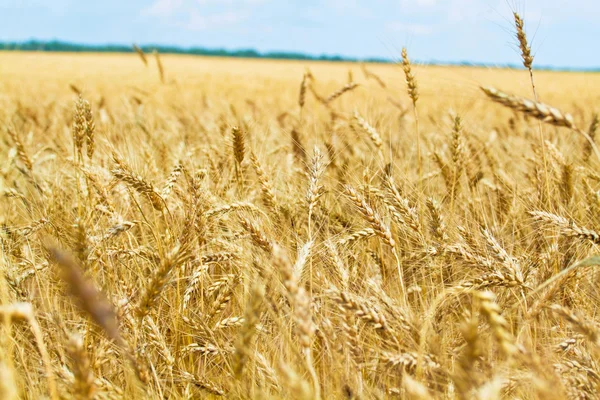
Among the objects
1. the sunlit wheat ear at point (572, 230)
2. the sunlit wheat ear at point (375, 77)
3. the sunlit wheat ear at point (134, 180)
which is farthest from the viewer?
the sunlit wheat ear at point (375, 77)

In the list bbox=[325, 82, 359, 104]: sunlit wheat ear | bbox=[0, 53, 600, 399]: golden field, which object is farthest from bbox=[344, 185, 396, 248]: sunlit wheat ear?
bbox=[325, 82, 359, 104]: sunlit wheat ear

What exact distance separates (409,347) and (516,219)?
116 centimetres

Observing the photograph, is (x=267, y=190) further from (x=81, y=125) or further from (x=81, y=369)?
(x=81, y=369)

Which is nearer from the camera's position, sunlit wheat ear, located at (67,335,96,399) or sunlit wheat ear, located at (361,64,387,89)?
sunlit wheat ear, located at (67,335,96,399)

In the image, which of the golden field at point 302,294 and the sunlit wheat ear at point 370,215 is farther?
the sunlit wheat ear at point 370,215

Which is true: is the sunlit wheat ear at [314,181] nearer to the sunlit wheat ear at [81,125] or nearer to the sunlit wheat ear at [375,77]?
the sunlit wheat ear at [81,125]

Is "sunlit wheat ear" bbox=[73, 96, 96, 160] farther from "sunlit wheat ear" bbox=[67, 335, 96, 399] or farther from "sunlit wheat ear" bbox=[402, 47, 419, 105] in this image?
"sunlit wheat ear" bbox=[402, 47, 419, 105]

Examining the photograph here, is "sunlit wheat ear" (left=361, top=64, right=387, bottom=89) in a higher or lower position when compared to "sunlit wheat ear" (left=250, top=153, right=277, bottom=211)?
higher

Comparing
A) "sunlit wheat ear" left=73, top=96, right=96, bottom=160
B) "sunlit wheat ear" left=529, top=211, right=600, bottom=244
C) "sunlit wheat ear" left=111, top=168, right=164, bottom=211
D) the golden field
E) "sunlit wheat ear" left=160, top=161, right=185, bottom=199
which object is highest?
"sunlit wheat ear" left=73, top=96, right=96, bottom=160

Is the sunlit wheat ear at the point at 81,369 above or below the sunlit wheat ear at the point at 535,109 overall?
below

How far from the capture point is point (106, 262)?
1473 mm

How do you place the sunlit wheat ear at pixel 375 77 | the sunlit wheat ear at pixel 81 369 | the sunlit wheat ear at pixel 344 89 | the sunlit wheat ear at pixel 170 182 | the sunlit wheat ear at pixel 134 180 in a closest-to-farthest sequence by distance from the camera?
the sunlit wheat ear at pixel 81 369
the sunlit wheat ear at pixel 134 180
the sunlit wheat ear at pixel 170 182
the sunlit wheat ear at pixel 344 89
the sunlit wheat ear at pixel 375 77

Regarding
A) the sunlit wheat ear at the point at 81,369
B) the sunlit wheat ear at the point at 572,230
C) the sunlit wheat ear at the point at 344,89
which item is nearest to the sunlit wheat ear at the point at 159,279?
the sunlit wheat ear at the point at 81,369

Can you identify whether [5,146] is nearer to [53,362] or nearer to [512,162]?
[53,362]
